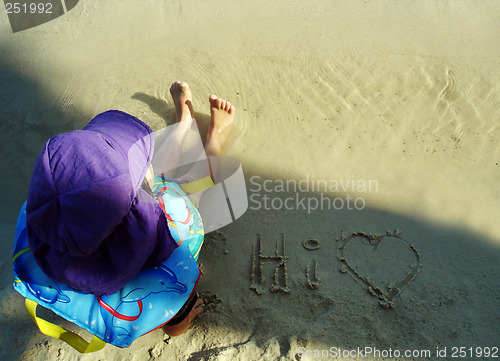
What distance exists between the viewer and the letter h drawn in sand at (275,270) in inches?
73.2

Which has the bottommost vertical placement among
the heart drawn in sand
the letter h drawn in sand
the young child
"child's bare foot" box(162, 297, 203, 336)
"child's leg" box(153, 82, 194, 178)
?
"child's bare foot" box(162, 297, 203, 336)

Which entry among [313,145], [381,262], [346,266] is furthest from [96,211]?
[313,145]

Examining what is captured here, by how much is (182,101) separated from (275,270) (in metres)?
1.23

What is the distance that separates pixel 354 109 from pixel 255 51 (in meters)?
0.83

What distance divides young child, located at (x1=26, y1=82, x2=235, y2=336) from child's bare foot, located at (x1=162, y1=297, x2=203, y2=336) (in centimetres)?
39

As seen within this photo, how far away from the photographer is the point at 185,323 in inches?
67.5

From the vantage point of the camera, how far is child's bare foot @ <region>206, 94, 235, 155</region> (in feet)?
7.79

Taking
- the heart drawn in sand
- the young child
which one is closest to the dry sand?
the heart drawn in sand

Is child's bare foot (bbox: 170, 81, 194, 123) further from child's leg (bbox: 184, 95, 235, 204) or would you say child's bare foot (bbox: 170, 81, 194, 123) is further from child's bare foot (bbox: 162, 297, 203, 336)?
child's bare foot (bbox: 162, 297, 203, 336)

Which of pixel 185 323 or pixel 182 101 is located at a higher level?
pixel 182 101

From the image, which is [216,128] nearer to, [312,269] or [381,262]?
[312,269]

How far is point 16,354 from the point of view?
5.78 feet

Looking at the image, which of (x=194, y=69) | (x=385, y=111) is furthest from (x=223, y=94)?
(x=385, y=111)

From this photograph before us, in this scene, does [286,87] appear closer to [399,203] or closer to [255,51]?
[255,51]
